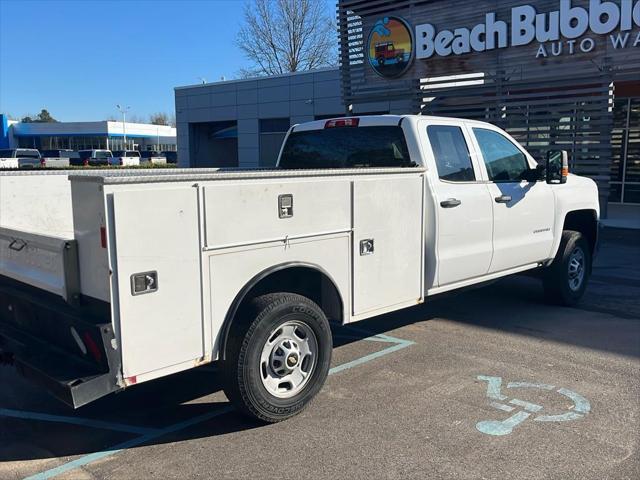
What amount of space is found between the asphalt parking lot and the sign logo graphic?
42.6ft

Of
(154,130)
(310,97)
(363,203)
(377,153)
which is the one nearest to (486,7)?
(310,97)

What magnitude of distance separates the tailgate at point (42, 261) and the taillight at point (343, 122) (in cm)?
315

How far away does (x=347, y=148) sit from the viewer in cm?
618

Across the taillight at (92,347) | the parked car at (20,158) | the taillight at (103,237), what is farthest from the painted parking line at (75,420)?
the parked car at (20,158)

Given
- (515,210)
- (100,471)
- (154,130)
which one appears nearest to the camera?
(100,471)

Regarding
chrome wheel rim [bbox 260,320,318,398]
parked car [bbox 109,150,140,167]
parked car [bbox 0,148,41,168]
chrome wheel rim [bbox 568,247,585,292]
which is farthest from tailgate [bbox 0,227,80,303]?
parked car [bbox 109,150,140,167]

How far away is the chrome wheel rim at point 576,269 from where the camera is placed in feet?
25.2

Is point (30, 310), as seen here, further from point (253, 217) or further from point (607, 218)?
point (607, 218)

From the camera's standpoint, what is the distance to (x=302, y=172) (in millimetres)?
4426

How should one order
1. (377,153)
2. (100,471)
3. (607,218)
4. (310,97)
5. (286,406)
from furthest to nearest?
(310,97) → (607,218) → (377,153) → (286,406) → (100,471)

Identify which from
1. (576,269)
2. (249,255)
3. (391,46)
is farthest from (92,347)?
(391,46)

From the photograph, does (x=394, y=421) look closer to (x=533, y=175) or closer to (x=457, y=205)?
(x=457, y=205)

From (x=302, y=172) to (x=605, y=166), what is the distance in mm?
12608

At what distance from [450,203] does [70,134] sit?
85.2 m
